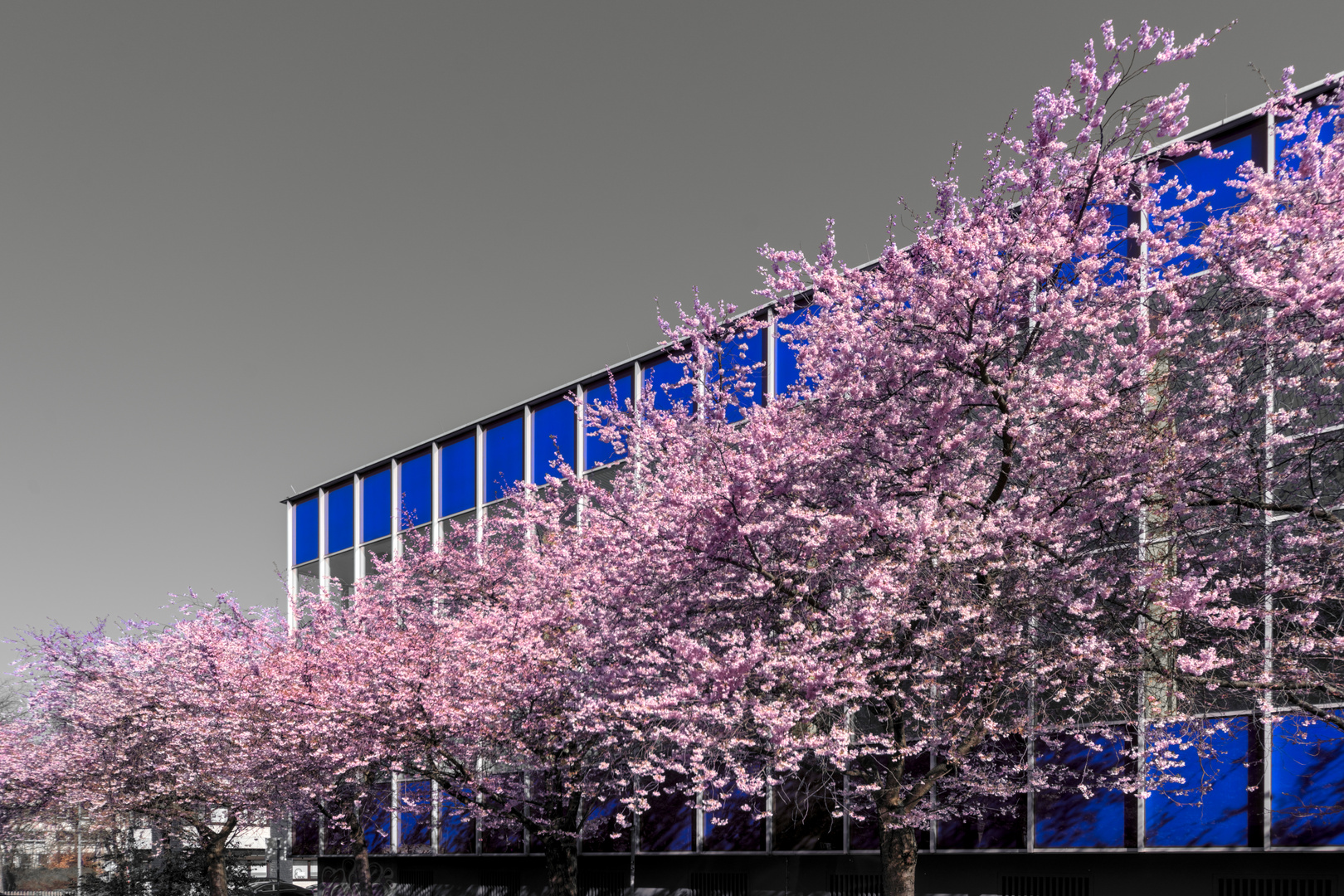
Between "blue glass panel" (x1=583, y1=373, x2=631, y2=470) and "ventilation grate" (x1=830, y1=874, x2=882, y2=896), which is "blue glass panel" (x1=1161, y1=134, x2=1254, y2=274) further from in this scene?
"blue glass panel" (x1=583, y1=373, x2=631, y2=470)

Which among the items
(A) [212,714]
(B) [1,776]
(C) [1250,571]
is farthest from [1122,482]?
(B) [1,776]

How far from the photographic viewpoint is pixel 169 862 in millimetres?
35688

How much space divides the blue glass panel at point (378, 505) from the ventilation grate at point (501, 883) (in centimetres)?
1120

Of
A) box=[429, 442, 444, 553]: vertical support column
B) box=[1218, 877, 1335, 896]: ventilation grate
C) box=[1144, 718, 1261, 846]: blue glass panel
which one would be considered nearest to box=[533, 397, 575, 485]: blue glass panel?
box=[429, 442, 444, 553]: vertical support column

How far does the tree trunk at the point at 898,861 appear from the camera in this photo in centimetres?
1588

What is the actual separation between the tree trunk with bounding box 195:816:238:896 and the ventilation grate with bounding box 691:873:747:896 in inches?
528

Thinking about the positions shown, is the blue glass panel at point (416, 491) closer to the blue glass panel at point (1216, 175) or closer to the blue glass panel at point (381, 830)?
the blue glass panel at point (381, 830)

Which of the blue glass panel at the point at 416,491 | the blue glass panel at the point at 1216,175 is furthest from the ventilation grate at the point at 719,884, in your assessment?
the blue glass panel at the point at 1216,175

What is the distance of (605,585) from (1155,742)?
7735 mm

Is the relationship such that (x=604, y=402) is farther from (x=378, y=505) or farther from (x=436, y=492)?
(x=378, y=505)

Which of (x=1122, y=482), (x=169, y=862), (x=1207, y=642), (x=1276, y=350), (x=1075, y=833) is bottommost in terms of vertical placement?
(x=169, y=862)

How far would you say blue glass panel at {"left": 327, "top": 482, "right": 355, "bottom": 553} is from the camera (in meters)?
42.2

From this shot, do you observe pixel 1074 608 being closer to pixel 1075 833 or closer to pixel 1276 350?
pixel 1276 350

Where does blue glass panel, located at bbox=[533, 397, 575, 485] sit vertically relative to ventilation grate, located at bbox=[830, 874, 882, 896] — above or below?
above
